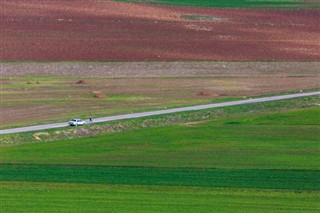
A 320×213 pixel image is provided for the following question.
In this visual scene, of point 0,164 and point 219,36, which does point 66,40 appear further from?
point 0,164

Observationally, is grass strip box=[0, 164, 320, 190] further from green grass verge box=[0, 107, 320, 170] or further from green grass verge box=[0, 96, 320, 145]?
green grass verge box=[0, 96, 320, 145]

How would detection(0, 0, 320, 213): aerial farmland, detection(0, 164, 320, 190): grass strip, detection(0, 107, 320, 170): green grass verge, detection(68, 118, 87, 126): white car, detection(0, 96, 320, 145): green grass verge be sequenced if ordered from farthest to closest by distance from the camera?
detection(68, 118, 87, 126): white car → detection(0, 96, 320, 145): green grass verge → detection(0, 107, 320, 170): green grass verge → detection(0, 164, 320, 190): grass strip → detection(0, 0, 320, 213): aerial farmland

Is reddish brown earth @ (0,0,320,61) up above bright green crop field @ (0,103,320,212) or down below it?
Answer: below

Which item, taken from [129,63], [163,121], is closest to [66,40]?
[129,63]

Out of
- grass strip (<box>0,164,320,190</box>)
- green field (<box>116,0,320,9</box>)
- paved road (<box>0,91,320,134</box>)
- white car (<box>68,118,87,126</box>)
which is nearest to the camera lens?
grass strip (<box>0,164,320,190</box>)

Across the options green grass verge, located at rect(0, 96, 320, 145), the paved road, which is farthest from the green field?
green grass verge, located at rect(0, 96, 320, 145)

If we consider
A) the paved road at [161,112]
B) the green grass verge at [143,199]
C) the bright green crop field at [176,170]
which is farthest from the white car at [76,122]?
the green grass verge at [143,199]
